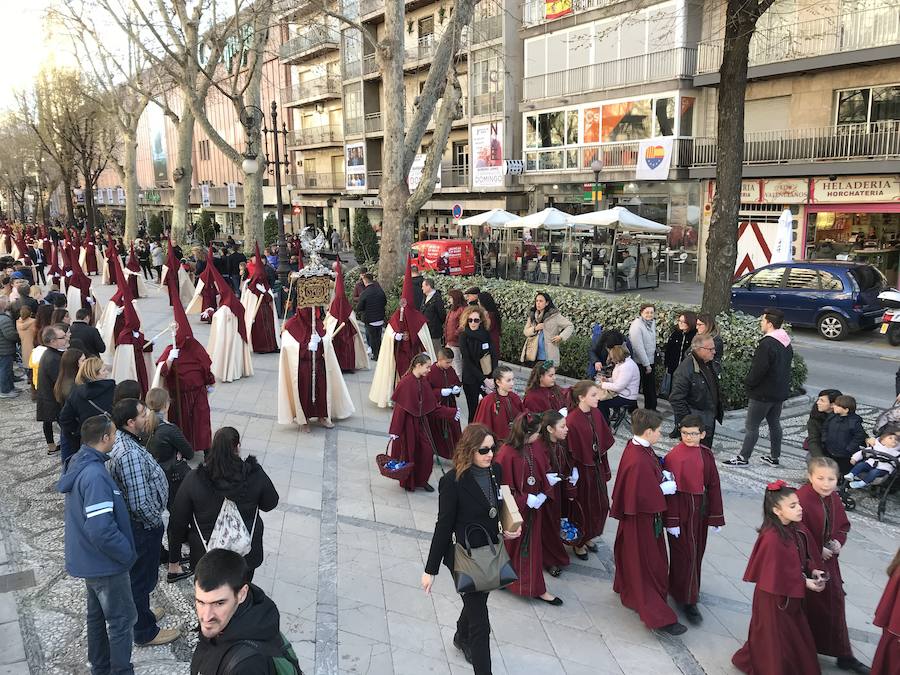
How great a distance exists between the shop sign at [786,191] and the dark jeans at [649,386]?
603 inches

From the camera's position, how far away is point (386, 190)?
1659cm

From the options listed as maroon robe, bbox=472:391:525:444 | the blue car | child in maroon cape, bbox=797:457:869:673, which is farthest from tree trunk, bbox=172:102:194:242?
child in maroon cape, bbox=797:457:869:673

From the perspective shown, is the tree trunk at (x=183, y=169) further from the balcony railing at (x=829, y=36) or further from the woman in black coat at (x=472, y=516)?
the woman in black coat at (x=472, y=516)

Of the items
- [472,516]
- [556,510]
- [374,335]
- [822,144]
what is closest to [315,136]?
[822,144]

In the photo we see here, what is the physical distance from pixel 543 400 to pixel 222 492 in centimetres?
304

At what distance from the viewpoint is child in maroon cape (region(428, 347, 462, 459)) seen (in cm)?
742

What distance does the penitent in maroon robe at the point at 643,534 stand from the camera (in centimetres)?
493

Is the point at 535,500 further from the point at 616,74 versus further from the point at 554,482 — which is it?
the point at 616,74

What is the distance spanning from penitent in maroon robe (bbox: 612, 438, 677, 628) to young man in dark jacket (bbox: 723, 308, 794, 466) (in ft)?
11.1

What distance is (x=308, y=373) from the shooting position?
363 inches

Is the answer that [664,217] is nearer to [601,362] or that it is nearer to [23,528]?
[601,362]

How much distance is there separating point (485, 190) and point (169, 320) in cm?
1909

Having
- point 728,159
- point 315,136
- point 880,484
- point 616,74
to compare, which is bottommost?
point 880,484

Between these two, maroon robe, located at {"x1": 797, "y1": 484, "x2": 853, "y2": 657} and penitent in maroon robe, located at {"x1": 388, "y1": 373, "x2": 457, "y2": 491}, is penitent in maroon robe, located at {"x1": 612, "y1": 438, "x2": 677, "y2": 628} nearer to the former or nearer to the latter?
maroon robe, located at {"x1": 797, "y1": 484, "x2": 853, "y2": 657}
